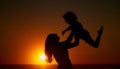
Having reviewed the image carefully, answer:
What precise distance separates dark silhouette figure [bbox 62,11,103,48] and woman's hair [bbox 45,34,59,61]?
29cm

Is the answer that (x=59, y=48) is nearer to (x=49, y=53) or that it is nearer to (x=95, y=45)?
(x=49, y=53)

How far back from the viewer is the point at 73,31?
5.18 m

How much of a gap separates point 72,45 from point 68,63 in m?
0.35

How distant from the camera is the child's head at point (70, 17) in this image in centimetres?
509

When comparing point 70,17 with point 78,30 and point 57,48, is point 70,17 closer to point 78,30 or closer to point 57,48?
point 78,30

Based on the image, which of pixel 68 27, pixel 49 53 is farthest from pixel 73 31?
pixel 49 53

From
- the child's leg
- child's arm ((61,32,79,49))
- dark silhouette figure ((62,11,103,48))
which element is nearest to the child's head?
dark silhouette figure ((62,11,103,48))

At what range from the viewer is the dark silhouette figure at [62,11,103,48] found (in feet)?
16.4

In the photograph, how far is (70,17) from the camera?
16.8 ft

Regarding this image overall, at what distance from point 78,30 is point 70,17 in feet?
0.78

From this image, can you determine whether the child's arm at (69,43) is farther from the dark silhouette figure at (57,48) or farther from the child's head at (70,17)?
the child's head at (70,17)

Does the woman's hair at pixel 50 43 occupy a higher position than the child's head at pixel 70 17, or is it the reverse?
the child's head at pixel 70 17

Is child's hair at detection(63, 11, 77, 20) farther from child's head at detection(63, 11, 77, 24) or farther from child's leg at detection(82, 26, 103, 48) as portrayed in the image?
child's leg at detection(82, 26, 103, 48)

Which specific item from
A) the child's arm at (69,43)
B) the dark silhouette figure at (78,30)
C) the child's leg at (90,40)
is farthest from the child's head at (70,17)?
the child's leg at (90,40)
